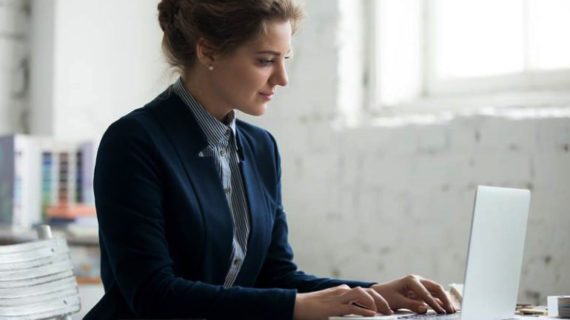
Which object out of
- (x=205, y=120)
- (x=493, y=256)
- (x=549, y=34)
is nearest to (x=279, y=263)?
(x=205, y=120)

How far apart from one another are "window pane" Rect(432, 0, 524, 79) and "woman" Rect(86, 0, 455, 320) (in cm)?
131

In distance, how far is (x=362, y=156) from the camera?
290cm

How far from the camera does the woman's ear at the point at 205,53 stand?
1.65 m

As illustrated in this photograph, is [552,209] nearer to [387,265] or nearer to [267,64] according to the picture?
[387,265]

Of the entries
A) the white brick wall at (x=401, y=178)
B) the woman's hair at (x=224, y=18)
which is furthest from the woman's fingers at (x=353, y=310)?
the white brick wall at (x=401, y=178)

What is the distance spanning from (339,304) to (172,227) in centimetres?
37

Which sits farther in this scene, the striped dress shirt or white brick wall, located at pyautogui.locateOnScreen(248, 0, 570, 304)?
white brick wall, located at pyautogui.locateOnScreen(248, 0, 570, 304)

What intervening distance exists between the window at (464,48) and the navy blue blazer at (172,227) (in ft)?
4.42

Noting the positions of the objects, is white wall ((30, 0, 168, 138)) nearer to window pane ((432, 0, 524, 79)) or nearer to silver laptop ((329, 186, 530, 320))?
window pane ((432, 0, 524, 79))

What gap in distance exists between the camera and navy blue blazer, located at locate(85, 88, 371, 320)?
139 cm

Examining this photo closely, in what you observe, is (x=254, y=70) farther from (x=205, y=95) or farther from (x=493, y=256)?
(x=493, y=256)

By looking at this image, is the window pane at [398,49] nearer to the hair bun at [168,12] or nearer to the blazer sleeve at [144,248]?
the hair bun at [168,12]

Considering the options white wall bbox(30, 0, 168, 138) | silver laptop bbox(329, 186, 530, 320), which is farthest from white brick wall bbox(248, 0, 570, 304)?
silver laptop bbox(329, 186, 530, 320)

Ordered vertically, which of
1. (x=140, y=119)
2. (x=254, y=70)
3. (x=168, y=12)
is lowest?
(x=140, y=119)
